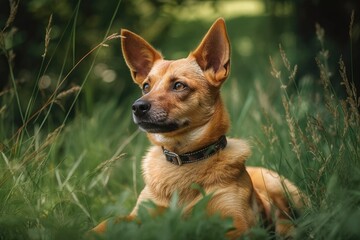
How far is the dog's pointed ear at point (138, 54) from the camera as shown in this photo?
4.06 metres

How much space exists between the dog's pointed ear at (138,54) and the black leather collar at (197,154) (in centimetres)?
76

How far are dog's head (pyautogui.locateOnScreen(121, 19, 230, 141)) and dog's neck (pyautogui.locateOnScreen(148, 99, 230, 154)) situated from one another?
28 mm

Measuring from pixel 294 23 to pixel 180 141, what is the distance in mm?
4295

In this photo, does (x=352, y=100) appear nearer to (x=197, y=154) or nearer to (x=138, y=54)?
(x=197, y=154)

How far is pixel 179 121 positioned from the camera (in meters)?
3.64

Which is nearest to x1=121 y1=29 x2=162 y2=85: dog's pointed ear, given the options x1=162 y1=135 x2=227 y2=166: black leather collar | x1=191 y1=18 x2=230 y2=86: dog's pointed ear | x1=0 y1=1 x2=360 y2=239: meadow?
x1=0 y1=1 x2=360 y2=239: meadow

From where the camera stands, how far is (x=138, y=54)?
13.6ft

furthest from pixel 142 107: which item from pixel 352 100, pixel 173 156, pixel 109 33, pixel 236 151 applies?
pixel 109 33

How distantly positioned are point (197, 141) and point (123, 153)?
493 millimetres

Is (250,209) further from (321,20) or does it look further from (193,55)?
(321,20)

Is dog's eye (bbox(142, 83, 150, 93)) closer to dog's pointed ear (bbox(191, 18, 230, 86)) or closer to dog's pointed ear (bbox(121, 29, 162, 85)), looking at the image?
dog's pointed ear (bbox(121, 29, 162, 85))

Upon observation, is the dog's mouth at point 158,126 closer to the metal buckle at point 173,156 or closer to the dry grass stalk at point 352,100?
the metal buckle at point 173,156

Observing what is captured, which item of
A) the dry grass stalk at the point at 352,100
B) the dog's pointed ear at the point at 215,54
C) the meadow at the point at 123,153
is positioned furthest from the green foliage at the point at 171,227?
the dog's pointed ear at the point at 215,54

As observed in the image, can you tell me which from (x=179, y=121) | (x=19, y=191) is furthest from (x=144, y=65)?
(x=19, y=191)
